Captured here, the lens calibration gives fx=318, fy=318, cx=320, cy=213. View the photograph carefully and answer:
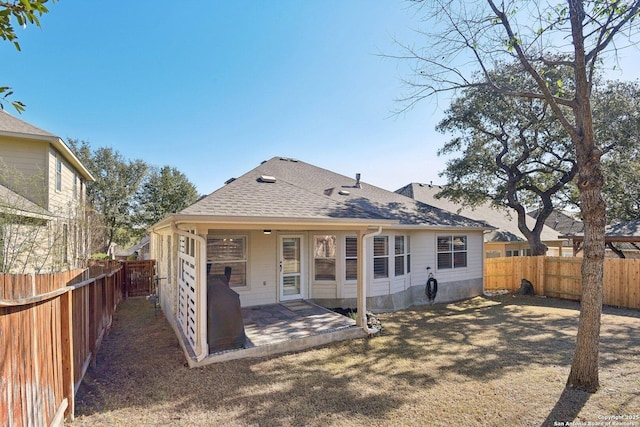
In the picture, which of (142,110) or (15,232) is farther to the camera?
(142,110)

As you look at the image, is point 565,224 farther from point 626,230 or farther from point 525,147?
point 525,147

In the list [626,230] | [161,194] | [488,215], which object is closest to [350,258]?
[626,230]

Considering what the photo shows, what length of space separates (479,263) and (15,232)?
1457 centimetres

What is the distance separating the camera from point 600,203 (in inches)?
177

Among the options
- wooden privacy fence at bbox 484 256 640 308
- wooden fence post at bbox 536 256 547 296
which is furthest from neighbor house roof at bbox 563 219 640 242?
wooden fence post at bbox 536 256 547 296

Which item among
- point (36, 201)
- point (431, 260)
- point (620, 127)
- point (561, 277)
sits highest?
→ point (620, 127)

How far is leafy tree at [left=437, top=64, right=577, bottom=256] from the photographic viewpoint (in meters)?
12.9

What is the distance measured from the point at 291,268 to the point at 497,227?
13.1m

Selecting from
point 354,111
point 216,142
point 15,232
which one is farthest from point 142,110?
point 354,111

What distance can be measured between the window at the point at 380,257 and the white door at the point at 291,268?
2.26m

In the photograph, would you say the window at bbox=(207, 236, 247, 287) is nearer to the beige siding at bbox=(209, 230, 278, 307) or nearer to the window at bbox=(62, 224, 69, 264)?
the beige siding at bbox=(209, 230, 278, 307)

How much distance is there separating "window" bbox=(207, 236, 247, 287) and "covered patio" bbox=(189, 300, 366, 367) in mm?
896

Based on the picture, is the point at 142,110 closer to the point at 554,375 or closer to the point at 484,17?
the point at 484,17

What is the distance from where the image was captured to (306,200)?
24.3ft
